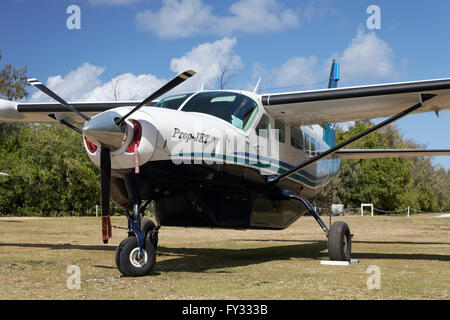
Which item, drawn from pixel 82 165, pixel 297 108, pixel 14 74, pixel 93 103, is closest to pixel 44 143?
pixel 82 165

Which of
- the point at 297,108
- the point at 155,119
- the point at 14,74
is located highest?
the point at 14,74

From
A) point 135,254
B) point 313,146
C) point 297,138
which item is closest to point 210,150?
point 135,254

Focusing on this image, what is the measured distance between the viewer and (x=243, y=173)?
9.35 metres

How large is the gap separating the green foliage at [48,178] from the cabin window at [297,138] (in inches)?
1187

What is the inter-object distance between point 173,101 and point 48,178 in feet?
105

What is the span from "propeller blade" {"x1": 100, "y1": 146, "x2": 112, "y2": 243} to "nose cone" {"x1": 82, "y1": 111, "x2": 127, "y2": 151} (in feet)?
1.22

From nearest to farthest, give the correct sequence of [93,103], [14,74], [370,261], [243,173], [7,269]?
[7,269], [243,173], [370,261], [93,103], [14,74]

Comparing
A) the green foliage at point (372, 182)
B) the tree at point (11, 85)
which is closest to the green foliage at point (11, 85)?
the tree at point (11, 85)

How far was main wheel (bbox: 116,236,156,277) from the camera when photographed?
288 inches

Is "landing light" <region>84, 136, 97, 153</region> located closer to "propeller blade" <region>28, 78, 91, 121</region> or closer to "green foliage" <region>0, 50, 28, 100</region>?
"propeller blade" <region>28, 78, 91, 121</region>

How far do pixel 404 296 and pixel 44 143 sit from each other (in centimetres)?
3841

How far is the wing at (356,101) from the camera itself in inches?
378

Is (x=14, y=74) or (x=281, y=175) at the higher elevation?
(x=14, y=74)
